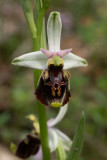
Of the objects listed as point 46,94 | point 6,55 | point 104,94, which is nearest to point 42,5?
point 46,94

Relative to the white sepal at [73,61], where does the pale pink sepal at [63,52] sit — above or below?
above

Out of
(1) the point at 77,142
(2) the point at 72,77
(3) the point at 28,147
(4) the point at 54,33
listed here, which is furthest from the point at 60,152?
(2) the point at 72,77

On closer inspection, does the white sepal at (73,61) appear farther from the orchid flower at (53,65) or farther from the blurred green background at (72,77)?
the blurred green background at (72,77)

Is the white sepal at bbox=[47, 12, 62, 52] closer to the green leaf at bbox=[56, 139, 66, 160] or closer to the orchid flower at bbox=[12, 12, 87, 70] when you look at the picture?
the orchid flower at bbox=[12, 12, 87, 70]

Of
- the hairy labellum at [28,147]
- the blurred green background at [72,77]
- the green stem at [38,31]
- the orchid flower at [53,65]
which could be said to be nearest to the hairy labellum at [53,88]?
the orchid flower at [53,65]

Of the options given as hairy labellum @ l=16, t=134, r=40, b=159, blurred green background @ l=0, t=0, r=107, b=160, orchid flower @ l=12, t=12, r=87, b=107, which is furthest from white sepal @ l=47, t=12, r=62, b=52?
blurred green background @ l=0, t=0, r=107, b=160

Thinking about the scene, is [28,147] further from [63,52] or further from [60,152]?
[63,52]
